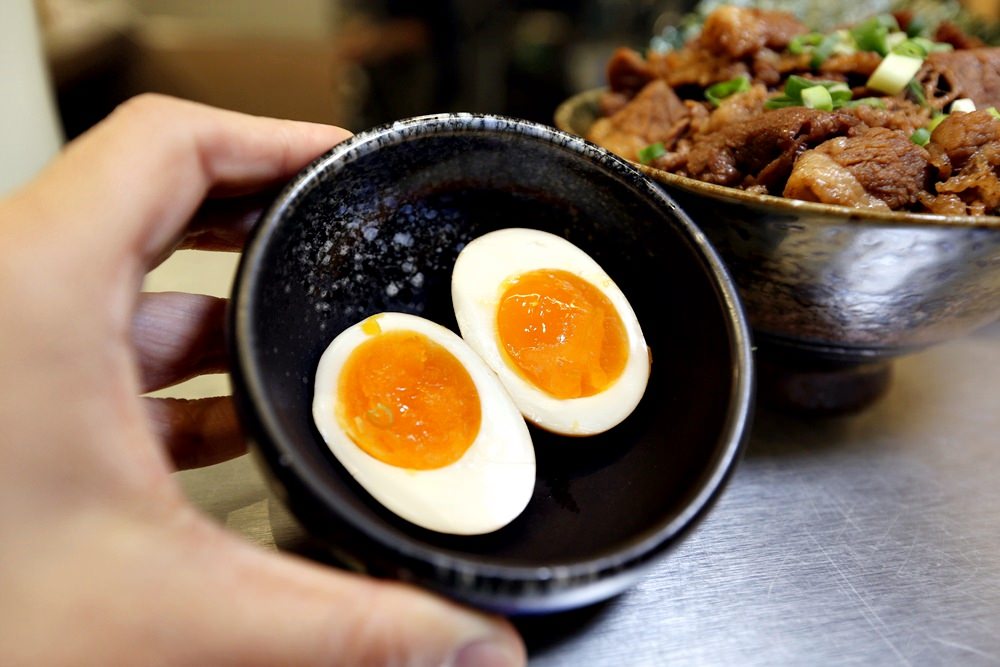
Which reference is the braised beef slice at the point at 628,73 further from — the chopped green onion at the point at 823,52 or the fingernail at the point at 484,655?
the fingernail at the point at 484,655

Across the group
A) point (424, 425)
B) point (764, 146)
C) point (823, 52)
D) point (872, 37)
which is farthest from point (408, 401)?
point (872, 37)

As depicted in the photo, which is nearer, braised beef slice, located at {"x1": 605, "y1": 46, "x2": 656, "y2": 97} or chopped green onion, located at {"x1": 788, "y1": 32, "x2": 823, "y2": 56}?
chopped green onion, located at {"x1": 788, "y1": 32, "x2": 823, "y2": 56}

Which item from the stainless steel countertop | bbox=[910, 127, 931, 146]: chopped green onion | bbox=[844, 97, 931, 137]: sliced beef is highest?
bbox=[844, 97, 931, 137]: sliced beef

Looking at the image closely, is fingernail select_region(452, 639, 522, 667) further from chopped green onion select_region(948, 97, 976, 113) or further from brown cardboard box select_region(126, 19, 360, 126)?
brown cardboard box select_region(126, 19, 360, 126)

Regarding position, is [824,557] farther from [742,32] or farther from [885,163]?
[742,32]

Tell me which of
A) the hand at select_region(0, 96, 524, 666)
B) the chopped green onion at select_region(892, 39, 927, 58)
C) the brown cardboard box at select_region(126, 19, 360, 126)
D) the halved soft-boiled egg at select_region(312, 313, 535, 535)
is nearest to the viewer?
the hand at select_region(0, 96, 524, 666)

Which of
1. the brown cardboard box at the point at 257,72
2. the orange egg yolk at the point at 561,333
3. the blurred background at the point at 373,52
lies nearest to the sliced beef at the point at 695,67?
the orange egg yolk at the point at 561,333

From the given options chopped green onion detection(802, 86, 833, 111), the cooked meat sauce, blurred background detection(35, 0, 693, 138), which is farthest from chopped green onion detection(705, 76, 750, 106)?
blurred background detection(35, 0, 693, 138)

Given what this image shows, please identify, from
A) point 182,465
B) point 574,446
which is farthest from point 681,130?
point 182,465
